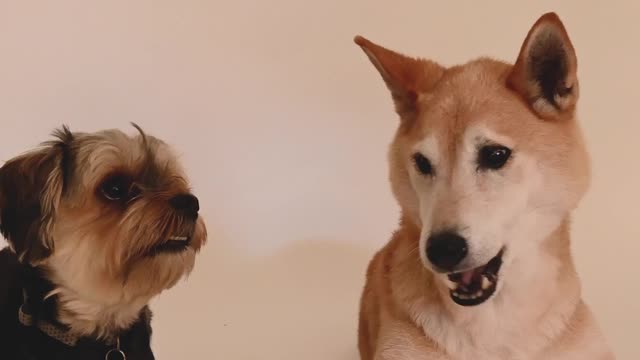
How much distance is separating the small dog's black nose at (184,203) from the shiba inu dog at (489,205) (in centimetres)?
37

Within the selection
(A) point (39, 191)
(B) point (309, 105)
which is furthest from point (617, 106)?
(A) point (39, 191)

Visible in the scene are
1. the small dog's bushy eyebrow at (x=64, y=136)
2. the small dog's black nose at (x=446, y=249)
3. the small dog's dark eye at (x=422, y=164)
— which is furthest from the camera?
the small dog's bushy eyebrow at (x=64, y=136)

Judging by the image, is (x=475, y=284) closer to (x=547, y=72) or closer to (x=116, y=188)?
(x=547, y=72)

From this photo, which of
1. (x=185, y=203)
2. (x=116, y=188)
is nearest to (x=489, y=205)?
(x=185, y=203)

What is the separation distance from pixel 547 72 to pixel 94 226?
0.84m

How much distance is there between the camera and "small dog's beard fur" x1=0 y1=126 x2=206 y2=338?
1.27 metres

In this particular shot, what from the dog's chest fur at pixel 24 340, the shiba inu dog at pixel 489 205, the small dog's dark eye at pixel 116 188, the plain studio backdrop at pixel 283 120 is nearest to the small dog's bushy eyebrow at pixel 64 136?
the small dog's dark eye at pixel 116 188

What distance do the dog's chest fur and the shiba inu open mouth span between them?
0.60 m

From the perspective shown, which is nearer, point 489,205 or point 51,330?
point 489,205

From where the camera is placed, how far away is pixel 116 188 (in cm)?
135

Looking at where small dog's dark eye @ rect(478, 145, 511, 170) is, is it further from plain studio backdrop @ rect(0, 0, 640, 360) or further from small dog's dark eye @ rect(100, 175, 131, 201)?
plain studio backdrop @ rect(0, 0, 640, 360)

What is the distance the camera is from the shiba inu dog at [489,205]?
1.18m

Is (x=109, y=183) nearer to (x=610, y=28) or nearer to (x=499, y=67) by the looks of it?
(x=499, y=67)

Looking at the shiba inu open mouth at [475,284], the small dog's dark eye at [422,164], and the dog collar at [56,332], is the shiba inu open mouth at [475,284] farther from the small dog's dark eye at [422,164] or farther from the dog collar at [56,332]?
the dog collar at [56,332]
